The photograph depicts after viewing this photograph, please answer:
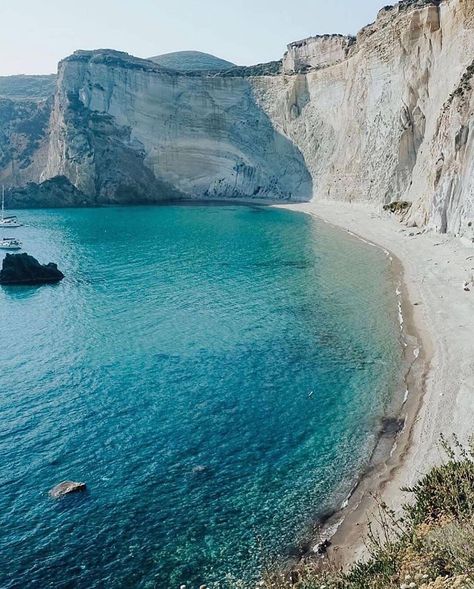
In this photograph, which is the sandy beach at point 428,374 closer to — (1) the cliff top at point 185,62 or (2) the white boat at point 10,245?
(2) the white boat at point 10,245

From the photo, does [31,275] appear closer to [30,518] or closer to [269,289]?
[269,289]

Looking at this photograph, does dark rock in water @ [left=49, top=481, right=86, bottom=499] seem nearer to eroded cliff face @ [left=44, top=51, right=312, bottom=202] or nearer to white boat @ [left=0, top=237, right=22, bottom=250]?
white boat @ [left=0, top=237, right=22, bottom=250]

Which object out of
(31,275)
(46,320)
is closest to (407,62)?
(31,275)

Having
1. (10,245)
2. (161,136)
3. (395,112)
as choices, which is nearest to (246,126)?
(161,136)

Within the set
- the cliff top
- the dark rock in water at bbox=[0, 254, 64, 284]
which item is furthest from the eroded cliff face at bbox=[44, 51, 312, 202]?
the cliff top

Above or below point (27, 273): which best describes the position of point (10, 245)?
below

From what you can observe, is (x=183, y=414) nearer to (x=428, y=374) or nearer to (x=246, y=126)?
(x=428, y=374)

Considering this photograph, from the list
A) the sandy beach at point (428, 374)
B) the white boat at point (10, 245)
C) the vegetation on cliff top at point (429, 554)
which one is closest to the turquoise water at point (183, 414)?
the sandy beach at point (428, 374)

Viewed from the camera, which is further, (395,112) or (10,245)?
(395,112)
